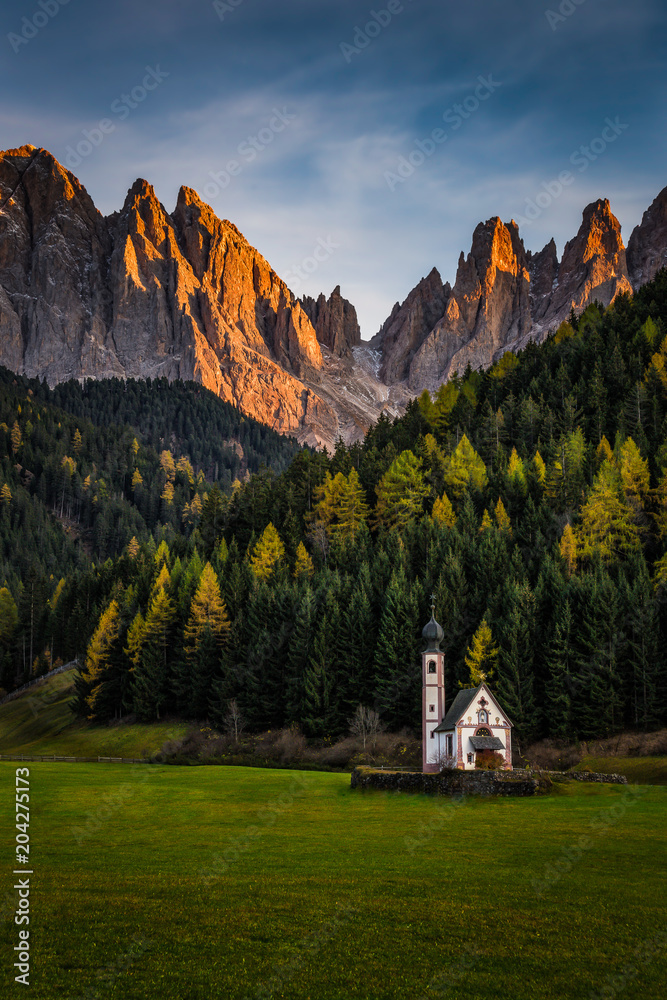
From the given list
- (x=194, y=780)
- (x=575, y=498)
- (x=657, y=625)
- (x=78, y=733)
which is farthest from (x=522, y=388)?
(x=194, y=780)

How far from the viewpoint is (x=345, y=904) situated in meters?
17.4

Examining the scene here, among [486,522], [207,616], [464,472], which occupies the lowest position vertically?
[207,616]

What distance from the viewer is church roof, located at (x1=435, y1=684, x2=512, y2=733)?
181 feet

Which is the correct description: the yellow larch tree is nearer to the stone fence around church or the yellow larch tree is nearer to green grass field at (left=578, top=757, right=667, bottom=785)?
green grass field at (left=578, top=757, right=667, bottom=785)

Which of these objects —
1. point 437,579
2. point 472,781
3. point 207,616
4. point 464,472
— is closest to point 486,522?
point 437,579

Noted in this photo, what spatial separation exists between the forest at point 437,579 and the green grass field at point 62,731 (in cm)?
338

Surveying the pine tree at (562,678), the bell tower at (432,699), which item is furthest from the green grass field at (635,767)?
the bell tower at (432,699)

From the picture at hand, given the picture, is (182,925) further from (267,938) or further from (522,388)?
(522,388)

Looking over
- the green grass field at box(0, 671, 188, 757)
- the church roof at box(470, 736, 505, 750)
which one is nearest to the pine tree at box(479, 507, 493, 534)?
the church roof at box(470, 736, 505, 750)

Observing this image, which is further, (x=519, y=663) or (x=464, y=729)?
(x=519, y=663)

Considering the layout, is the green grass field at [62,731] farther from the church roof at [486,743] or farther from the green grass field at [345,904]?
the green grass field at [345,904]

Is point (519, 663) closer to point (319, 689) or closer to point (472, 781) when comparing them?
point (319, 689)

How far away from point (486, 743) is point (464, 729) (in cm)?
180

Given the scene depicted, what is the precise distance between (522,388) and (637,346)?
17.8 metres
